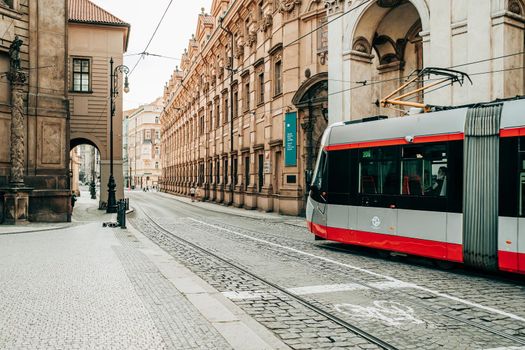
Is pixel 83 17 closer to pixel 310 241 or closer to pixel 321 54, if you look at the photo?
pixel 321 54

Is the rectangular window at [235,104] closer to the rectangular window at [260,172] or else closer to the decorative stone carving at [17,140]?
the rectangular window at [260,172]

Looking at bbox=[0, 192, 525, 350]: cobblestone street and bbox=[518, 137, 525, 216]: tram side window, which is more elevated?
bbox=[518, 137, 525, 216]: tram side window

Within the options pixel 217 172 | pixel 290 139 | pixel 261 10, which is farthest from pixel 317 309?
pixel 217 172

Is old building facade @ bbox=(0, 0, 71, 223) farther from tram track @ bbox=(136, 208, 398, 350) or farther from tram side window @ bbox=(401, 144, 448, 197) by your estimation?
tram side window @ bbox=(401, 144, 448, 197)

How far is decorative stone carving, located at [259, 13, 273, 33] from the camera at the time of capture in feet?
106

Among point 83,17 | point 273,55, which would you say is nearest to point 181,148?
point 83,17

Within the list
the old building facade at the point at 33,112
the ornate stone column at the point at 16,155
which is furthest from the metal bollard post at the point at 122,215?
the ornate stone column at the point at 16,155

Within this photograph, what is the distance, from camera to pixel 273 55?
3212 cm

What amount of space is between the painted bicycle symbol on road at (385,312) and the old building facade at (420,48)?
1076cm

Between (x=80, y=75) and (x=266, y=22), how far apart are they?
1252 centimetres

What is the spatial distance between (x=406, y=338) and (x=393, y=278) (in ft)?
12.6

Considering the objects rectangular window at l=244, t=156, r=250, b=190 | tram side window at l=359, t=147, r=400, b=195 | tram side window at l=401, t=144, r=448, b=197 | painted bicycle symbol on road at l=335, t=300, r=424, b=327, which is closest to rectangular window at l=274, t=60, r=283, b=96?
rectangular window at l=244, t=156, r=250, b=190

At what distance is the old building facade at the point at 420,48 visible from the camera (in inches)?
645

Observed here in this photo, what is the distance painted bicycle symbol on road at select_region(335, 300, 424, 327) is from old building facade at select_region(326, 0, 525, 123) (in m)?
10.8
